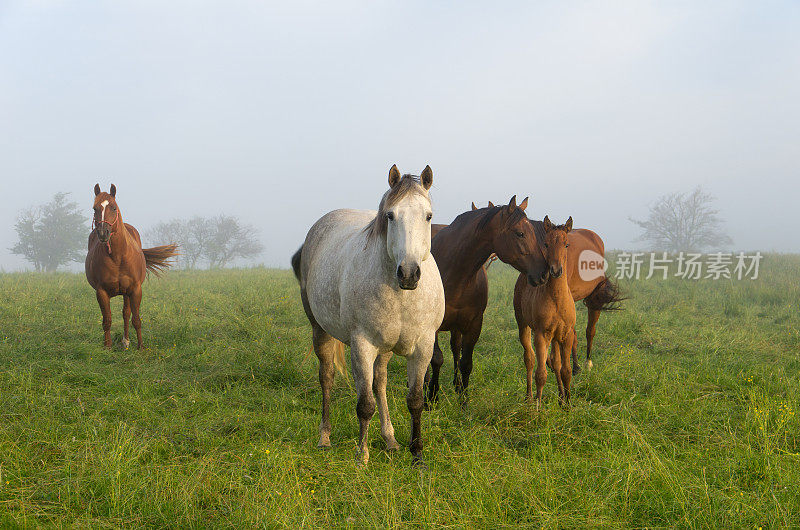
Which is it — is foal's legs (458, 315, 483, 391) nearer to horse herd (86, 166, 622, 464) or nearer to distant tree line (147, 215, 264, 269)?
horse herd (86, 166, 622, 464)

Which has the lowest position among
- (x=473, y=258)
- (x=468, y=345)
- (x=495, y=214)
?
(x=468, y=345)

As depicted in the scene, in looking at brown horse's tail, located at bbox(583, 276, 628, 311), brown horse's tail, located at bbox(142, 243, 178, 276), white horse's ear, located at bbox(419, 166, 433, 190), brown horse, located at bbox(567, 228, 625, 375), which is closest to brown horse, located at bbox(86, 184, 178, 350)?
brown horse's tail, located at bbox(142, 243, 178, 276)

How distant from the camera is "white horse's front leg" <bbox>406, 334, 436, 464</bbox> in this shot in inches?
137

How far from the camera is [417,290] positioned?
3.33 m

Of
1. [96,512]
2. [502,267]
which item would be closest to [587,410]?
→ [96,512]

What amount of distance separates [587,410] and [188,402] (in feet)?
12.8

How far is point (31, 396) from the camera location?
4.69 meters

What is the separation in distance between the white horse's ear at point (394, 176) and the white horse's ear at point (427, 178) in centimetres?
18

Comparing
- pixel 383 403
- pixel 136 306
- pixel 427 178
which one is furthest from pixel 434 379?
pixel 136 306

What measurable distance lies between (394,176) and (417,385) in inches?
60.9

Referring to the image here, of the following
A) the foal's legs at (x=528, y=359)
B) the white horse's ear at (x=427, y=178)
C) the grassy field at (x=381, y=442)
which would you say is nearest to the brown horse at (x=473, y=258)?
the foal's legs at (x=528, y=359)

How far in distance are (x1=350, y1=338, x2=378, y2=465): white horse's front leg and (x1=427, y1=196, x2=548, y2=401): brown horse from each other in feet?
4.22

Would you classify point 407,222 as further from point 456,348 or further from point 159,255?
point 159,255

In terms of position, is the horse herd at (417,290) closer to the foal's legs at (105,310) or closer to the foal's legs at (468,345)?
the foal's legs at (468,345)
